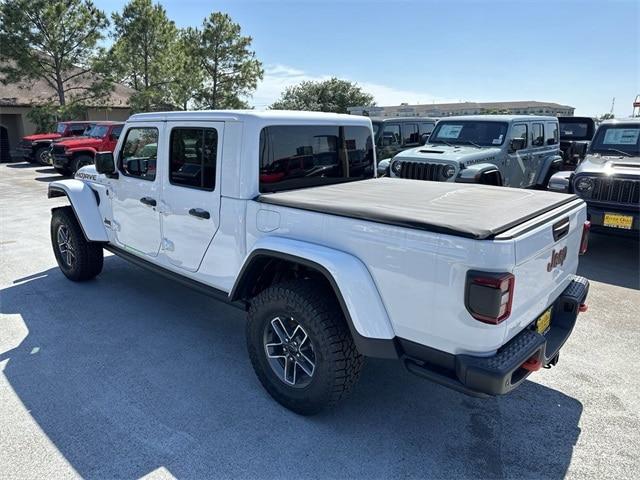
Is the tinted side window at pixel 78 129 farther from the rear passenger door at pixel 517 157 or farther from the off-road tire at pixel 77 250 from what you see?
the rear passenger door at pixel 517 157

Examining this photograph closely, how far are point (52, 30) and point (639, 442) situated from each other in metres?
25.7

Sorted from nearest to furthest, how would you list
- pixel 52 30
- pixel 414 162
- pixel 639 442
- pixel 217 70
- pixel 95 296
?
1. pixel 639 442
2. pixel 95 296
3. pixel 414 162
4. pixel 52 30
5. pixel 217 70

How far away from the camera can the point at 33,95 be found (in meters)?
25.0

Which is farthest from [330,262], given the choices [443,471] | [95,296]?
[95,296]

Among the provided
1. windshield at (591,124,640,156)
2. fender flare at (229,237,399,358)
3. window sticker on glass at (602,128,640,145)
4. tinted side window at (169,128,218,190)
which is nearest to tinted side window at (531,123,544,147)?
windshield at (591,124,640,156)

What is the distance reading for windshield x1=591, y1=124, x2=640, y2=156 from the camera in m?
6.78

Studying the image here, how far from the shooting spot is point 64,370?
3.25m

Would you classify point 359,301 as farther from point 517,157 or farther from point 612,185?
point 517,157

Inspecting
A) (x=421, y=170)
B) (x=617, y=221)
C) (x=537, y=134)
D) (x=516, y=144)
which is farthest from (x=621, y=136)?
(x=421, y=170)

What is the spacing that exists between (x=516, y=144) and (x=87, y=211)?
709cm

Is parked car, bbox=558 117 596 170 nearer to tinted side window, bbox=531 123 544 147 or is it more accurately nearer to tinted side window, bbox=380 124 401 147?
tinted side window, bbox=531 123 544 147

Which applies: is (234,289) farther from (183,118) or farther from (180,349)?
(183,118)

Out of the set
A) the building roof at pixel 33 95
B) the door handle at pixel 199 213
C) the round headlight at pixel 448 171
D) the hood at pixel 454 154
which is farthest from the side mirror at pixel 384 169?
the building roof at pixel 33 95

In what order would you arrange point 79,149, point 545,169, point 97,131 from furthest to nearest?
point 97,131
point 79,149
point 545,169
